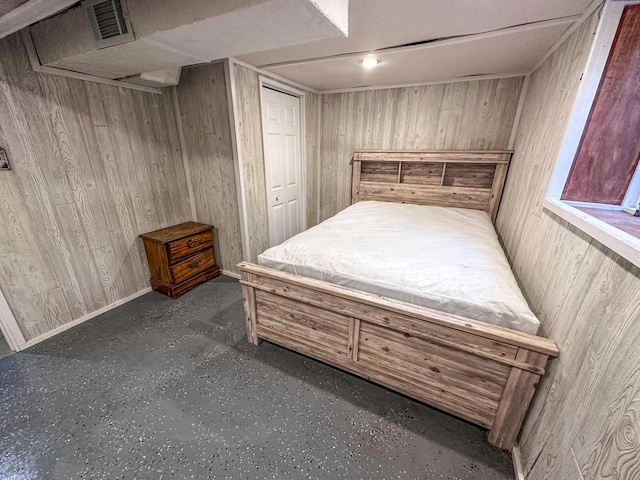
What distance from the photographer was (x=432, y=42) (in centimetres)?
192

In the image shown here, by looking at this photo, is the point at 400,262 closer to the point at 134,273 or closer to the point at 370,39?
the point at 370,39

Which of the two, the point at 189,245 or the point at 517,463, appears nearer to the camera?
the point at 517,463

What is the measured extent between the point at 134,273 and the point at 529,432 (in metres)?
3.24

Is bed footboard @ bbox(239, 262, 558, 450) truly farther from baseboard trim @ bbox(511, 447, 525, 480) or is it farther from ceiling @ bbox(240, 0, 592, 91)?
ceiling @ bbox(240, 0, 592, 91)

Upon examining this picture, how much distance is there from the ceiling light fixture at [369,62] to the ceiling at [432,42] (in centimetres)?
6

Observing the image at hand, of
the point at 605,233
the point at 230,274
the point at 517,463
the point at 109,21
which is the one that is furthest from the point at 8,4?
the point at 517,463

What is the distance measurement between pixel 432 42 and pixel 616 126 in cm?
132

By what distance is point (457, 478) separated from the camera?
3.82ft

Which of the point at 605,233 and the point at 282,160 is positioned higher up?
the point at 282,160

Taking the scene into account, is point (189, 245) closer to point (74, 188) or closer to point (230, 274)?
point (230, 274)

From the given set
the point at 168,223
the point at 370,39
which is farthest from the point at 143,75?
the point at 370,39

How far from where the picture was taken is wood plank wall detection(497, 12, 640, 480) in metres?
0.69

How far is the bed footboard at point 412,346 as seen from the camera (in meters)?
1.14

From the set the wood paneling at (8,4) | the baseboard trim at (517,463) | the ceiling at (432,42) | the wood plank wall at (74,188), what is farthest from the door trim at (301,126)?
the baseboard trim at (517,463)
